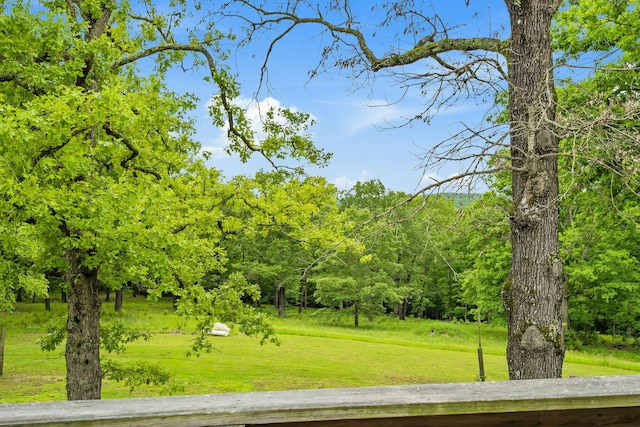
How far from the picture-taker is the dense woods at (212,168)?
5.02 meters

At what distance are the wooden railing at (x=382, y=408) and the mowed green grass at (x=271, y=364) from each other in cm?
711

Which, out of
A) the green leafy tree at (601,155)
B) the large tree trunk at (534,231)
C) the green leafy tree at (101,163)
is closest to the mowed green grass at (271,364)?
the green leafy tree at (101,163)

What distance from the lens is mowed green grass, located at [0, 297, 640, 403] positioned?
39.5ft

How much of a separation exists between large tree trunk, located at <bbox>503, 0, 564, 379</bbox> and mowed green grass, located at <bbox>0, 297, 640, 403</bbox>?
5.81 metres

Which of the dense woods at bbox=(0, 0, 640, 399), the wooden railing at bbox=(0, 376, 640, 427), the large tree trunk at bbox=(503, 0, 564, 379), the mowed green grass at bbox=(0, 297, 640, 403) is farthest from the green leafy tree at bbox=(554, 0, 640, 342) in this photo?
the mowed green grass at bbox=(0, 297, 640, 403)

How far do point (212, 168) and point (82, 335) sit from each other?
13.5ft

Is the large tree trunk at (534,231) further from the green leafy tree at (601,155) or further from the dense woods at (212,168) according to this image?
the green leafy tree at (601,155)

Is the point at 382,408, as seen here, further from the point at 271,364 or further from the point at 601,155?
the point at 271,364

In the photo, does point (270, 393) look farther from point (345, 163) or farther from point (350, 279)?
point (350, 279)

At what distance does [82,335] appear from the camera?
325 inches

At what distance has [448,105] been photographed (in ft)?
18.5

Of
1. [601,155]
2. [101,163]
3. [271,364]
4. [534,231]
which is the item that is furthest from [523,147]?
[271,364]

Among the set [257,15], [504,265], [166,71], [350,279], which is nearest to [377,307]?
[350,279]

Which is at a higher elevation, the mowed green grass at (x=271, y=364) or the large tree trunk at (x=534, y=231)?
the large tree trunk at (x=534, y=231)
